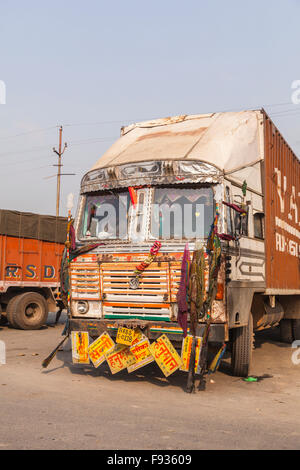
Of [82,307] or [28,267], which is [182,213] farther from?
[28,267]

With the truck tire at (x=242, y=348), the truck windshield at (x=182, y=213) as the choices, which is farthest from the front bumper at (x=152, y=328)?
the truck windshield at (x=182, y=213)

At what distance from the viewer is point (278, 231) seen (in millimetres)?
8844

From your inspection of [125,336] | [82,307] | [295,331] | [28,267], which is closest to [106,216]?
[82,307]

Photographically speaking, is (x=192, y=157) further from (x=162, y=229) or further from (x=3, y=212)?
(x=3, y=212)

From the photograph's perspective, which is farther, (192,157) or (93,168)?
(93,168)

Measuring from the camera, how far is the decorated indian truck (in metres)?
6.53

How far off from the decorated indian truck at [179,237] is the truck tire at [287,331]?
3611mm

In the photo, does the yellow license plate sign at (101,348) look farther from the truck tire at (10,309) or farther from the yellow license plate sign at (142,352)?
the truck tire at (10,309)

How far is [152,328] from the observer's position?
6648 millimetres

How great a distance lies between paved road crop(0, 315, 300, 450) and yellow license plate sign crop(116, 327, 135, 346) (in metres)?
0.63

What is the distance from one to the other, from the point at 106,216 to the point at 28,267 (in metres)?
7.13

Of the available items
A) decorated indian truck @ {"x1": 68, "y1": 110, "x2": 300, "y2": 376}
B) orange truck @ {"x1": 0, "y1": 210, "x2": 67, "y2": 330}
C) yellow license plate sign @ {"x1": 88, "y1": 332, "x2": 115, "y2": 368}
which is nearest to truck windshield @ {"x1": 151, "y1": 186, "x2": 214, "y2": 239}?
decorated indian truck @ {"x1": 68, "y1": 110, "x2": 300, "y2": 376}

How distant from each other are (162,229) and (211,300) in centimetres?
122
